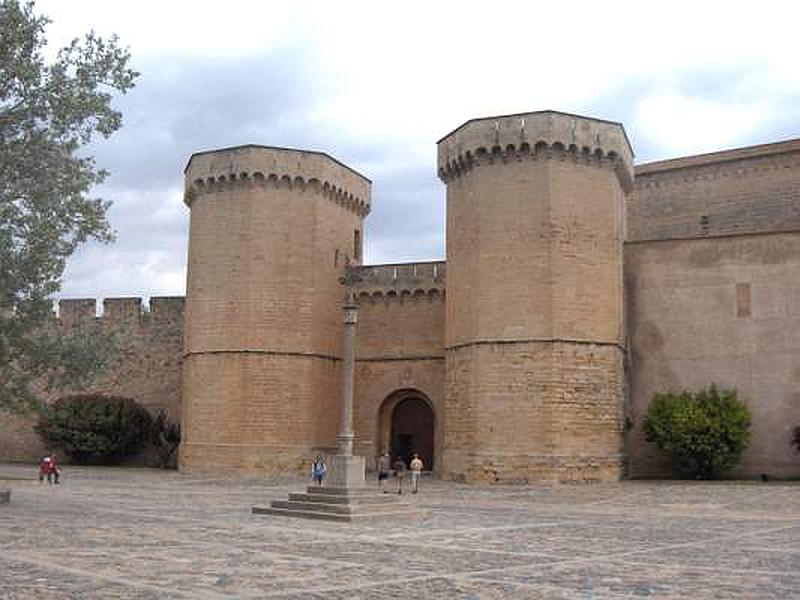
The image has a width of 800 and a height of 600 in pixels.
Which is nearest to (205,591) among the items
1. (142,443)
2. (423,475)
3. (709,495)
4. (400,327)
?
(709,495)

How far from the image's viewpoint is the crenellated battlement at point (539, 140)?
26.0 m

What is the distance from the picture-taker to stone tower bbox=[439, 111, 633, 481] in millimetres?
25125

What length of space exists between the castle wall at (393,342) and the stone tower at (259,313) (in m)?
1.00

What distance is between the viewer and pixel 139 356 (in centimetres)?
3500

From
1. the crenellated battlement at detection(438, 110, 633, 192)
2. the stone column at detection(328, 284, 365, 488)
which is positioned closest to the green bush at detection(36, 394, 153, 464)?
the crenellated battlement at detection(438, 110, 633, 192)

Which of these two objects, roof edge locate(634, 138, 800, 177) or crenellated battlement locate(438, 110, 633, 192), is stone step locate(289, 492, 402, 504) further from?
roof edge locate(634, 138, 800, 177)

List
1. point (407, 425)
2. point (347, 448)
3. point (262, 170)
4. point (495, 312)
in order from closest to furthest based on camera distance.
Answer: point (347, 448)
point (495, 312)
point (262, 170)
point (407, 425)

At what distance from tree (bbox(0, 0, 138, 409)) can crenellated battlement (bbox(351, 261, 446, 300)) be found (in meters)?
14.9

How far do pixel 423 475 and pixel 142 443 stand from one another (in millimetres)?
10642

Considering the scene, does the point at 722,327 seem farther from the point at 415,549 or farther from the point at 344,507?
the point at 415,549

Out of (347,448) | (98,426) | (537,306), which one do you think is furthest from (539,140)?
(98,426)

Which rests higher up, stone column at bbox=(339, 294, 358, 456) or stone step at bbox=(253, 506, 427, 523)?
stone column at bbox=(339, 294, 358, 456)

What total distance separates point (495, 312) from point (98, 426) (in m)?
14.9

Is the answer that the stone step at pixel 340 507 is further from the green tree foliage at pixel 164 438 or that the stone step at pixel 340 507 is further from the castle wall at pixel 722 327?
the green tree foliage at pixel 164 438
